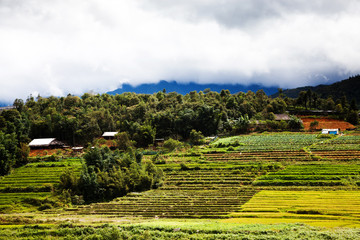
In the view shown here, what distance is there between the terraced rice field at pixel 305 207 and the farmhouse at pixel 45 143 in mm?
63805

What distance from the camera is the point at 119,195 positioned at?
165 feet

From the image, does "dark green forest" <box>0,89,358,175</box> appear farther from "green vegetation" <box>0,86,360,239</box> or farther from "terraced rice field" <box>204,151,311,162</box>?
→ "terraced rice field" <box>204,151,311,162</box>

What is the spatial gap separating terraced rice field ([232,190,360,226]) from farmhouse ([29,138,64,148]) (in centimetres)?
6380

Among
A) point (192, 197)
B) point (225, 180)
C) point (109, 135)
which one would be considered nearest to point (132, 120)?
point (109, 135)

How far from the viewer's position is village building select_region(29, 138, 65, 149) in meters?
81.7

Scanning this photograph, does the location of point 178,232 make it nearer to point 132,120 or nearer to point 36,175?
point 36,175

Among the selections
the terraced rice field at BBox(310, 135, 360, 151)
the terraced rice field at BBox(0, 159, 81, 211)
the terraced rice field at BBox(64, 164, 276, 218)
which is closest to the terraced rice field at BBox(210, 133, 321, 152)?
the terraced rice field at BBox(310, 135, 360, 151)

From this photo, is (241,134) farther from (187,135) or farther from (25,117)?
(25,117)

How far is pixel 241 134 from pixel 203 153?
2638 cm

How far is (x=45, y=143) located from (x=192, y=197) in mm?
56341

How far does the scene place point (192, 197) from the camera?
4428cm

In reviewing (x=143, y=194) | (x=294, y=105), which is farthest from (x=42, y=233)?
(x=294, y=105)

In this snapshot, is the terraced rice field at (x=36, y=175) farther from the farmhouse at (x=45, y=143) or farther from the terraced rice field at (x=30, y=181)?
the farmhouse at (x=45, y=143)

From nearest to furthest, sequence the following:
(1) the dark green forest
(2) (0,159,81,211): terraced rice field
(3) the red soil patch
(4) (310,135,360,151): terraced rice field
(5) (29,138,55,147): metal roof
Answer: (2) (0,159,81,211): terraced rice field, (4) (310,135,360,151): terraced rice field, (5) (29,138,55,147): metal roof, (1) the dark green forest, (3) the red soil patch
